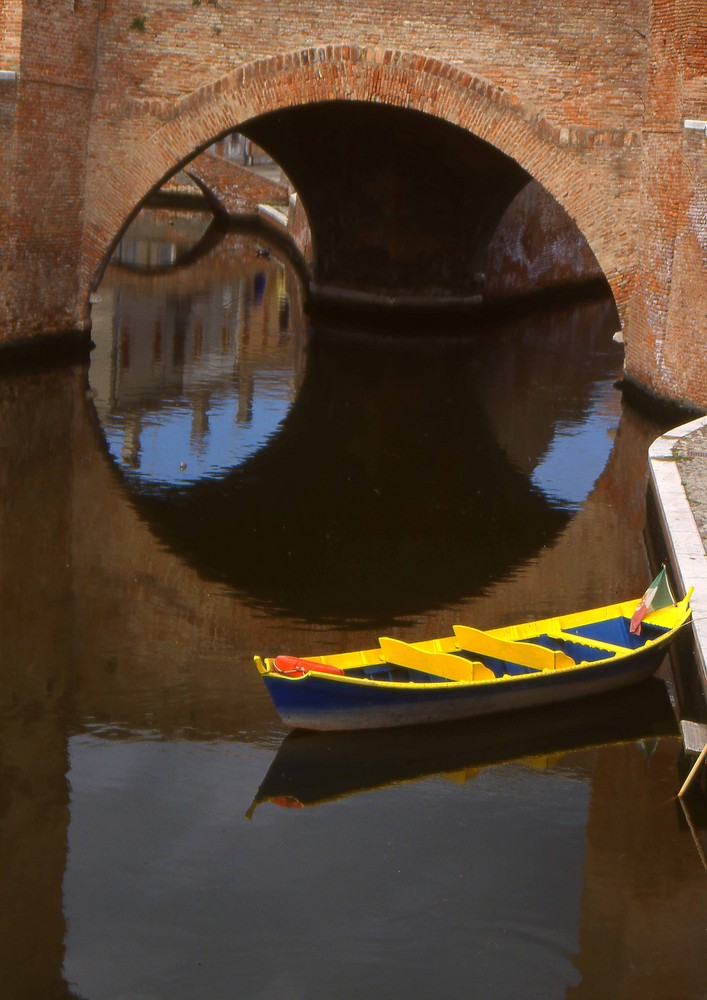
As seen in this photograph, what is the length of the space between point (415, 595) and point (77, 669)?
238cm

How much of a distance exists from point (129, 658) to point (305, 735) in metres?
1.25

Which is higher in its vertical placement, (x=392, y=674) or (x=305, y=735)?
(x=392, y=674)

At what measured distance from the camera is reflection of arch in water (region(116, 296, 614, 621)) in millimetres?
8867

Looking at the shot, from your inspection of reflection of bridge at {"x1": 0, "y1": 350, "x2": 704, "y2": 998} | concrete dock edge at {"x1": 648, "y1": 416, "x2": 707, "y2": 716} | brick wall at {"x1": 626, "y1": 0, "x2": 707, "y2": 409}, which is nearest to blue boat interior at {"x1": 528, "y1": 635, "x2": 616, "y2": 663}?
concrete dock edge at {"x1": 648, "y1": 416, "x2": 707, "y2": 716}

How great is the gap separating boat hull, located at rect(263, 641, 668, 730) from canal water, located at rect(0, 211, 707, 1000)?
0.33 feet

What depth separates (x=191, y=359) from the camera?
16297mm

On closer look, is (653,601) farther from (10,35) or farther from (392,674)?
(10,35)

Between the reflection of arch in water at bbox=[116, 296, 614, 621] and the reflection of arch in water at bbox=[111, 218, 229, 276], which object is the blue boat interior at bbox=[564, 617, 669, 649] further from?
the reflection of arch in water at bbox=[111, 218, 229, 276]

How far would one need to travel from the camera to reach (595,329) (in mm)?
20938

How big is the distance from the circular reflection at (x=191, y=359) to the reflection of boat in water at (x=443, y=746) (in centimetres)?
463

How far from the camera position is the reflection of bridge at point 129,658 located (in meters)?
5.19

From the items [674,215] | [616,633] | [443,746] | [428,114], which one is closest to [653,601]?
[616,633]

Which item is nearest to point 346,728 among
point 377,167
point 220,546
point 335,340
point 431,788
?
point 431,788

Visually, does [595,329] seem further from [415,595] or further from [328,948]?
[328,948]
